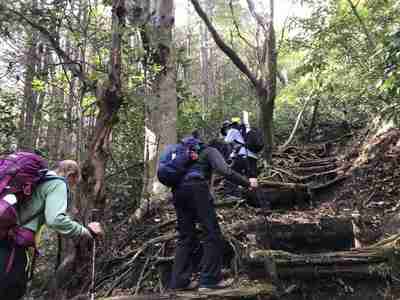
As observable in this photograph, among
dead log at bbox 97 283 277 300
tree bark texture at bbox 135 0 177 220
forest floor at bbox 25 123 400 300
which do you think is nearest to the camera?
dead log at bbox 97 283 277 300

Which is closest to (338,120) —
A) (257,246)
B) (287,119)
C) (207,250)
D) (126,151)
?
(287,119)

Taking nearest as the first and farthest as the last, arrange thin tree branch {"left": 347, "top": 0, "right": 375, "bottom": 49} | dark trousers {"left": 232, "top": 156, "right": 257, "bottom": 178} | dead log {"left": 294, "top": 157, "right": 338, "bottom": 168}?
dark trousers {"left": 232, "top": 156, "right": 257, "bottom": 178} < thin tree branch {"left": 347, "top": 0, "right": 375, "bottom": 49} < dead log {"left": 294, "top": 157, "right": 338, "bottom": 168}

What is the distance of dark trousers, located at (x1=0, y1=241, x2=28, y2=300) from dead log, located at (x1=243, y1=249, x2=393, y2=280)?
8.85 ft

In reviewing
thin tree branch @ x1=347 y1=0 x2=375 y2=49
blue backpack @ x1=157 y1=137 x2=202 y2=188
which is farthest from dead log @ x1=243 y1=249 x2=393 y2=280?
thin tree branch @ x1=347 y1=0 x2=375 y2=49

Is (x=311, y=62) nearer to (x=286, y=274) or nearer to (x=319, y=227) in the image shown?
(x=319, y=227)

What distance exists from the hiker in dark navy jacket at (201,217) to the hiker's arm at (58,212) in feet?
5.04

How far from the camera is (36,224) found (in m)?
2.87

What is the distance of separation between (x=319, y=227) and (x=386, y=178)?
1936mm

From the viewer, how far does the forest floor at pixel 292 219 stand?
468cm

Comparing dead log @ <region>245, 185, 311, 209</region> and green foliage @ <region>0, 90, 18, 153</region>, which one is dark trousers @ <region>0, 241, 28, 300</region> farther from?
green foliage @ <region>0, 90, 18, 153</region>

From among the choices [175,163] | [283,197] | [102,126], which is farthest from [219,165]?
[283,197]

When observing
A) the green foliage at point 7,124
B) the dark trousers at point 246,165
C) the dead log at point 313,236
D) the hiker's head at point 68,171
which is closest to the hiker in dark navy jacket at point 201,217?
the hiker's head at point 68,171

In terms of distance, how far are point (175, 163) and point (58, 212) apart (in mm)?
1650

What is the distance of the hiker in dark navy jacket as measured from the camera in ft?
14.0
